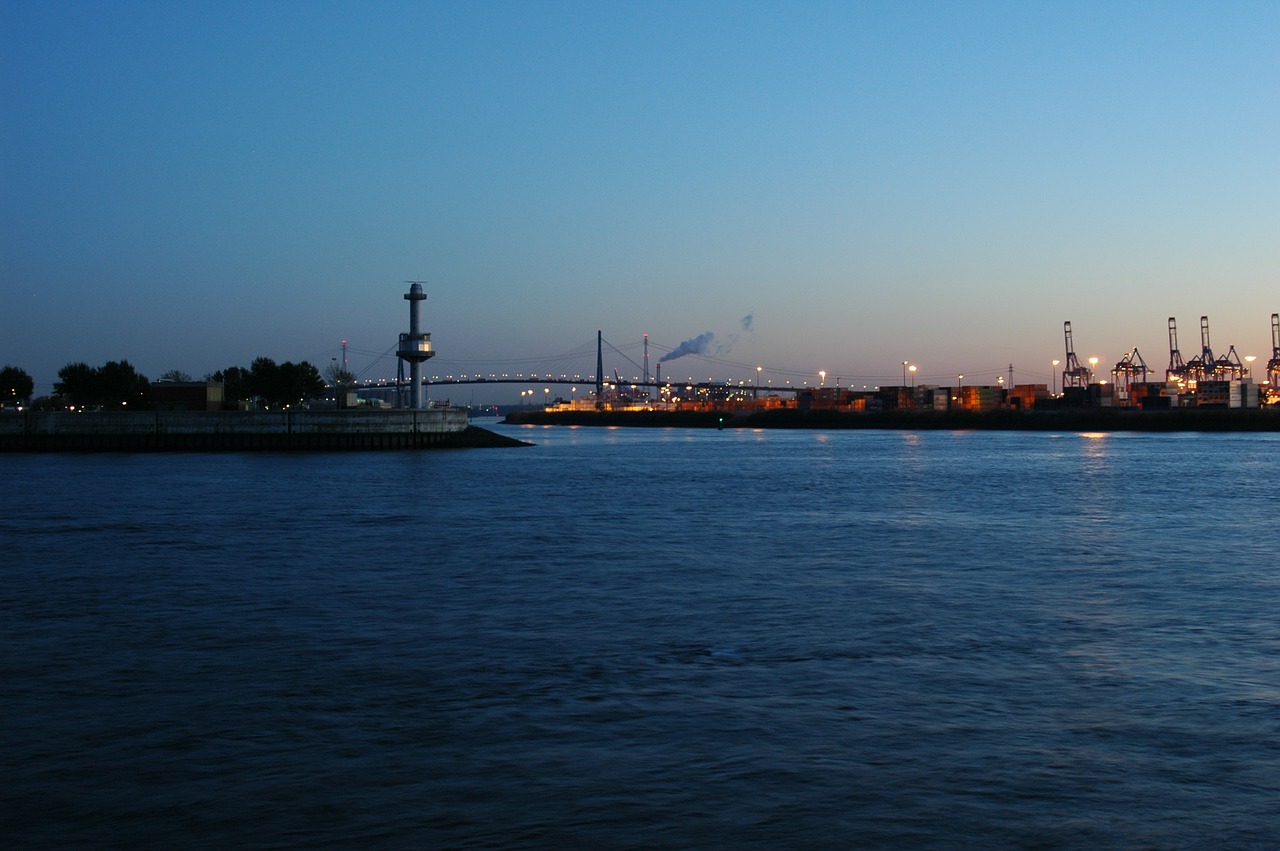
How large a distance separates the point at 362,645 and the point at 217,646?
1.53m

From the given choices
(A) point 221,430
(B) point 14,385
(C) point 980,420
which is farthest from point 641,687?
(C) point 980,420

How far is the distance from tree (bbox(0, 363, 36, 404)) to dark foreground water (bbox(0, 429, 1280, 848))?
68.9 metres

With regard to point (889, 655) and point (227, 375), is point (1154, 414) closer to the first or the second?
point (227, 375)

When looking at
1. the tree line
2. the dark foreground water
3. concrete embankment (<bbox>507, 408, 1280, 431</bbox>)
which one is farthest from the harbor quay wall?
concrete embankment (<bbox>507, 408, 1280, 431</bbox>)

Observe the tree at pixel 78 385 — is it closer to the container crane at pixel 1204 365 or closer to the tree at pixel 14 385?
the tree at pixel 14 385

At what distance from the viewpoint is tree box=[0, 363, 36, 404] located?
86312mm

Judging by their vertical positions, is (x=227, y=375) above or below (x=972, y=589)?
above

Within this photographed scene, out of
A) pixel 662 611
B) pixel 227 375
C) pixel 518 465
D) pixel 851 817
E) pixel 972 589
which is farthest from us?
pixel 227 375

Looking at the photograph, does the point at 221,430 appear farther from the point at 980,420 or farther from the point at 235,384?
the point at 980,420

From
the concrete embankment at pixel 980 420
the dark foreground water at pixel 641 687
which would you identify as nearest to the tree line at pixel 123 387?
the dark foreground water at pixel 641 687

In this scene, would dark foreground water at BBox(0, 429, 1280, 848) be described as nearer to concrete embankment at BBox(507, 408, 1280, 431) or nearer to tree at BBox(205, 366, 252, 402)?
tree at BBox(205, 366, 252, 402)

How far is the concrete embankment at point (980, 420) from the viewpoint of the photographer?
11219cm

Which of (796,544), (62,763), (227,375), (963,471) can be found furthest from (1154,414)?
(62,763)

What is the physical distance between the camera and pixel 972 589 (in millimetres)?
16594
